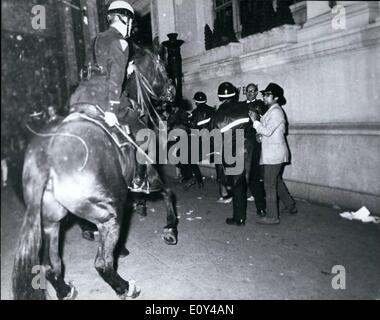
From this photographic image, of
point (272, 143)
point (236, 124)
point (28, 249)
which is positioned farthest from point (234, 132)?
point (28, 249)

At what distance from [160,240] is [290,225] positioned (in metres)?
2.20

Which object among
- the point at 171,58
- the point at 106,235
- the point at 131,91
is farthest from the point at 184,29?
the point at 106,235

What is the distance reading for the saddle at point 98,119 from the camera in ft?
12.3

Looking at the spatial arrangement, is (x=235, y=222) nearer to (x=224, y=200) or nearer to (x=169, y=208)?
(x=169, y=208)

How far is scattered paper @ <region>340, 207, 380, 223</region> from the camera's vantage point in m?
5.87

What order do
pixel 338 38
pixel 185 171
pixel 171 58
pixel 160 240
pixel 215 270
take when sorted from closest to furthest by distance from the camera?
pixel 215 270, pixel 160 240, pixel 338 38, pixel 185 171, pixel 171 58

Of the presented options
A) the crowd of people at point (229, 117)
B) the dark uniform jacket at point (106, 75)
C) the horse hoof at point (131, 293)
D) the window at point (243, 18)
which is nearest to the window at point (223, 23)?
the window at point (243, 18)

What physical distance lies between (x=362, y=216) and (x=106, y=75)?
15.4 feet

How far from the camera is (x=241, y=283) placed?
4.13 m

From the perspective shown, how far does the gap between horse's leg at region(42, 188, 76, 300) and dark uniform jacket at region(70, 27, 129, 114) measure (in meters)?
1.22

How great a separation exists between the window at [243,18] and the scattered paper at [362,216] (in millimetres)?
3954

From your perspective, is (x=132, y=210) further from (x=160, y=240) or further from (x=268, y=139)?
(x=268, y=139)

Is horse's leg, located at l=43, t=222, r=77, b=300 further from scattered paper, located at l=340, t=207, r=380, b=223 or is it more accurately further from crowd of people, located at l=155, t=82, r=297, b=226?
scattered paper, located at l=340, t=207, r=380, b=223

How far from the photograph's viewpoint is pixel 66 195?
3416 mm
